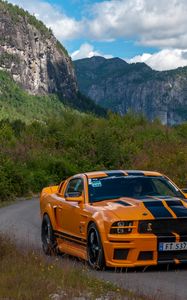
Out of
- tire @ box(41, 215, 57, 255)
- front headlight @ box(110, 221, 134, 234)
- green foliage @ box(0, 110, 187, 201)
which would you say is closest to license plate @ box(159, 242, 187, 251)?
front headlight @ box(110, 221, 134, 234)

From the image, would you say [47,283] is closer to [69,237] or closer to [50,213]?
[69,237]

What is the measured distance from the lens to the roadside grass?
6.93m

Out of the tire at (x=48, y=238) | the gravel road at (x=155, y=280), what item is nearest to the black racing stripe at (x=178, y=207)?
the gravel road at (x=155, y=280)

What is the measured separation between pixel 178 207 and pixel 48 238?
10.2 ft

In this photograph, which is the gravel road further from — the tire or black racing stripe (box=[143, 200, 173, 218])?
the tire

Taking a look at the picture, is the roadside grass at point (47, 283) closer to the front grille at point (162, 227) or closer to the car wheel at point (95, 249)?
the car wheel at point (95, 249)

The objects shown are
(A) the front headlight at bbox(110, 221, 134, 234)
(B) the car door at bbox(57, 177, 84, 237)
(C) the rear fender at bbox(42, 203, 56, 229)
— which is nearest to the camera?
(A) the front headlight at bbox(110, 221, 134, 234)

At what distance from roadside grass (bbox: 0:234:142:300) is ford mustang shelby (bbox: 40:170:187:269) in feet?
2.55

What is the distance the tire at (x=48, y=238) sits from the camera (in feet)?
38.5

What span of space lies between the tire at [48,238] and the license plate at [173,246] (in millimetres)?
2689

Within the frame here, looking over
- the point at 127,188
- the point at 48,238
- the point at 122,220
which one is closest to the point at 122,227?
the point at 122,220

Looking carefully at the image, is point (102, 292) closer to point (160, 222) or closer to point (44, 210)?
point (160, 222)

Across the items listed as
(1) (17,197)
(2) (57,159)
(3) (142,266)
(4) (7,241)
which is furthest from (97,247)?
(2) (57,159)

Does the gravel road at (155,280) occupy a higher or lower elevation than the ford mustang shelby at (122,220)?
lower
